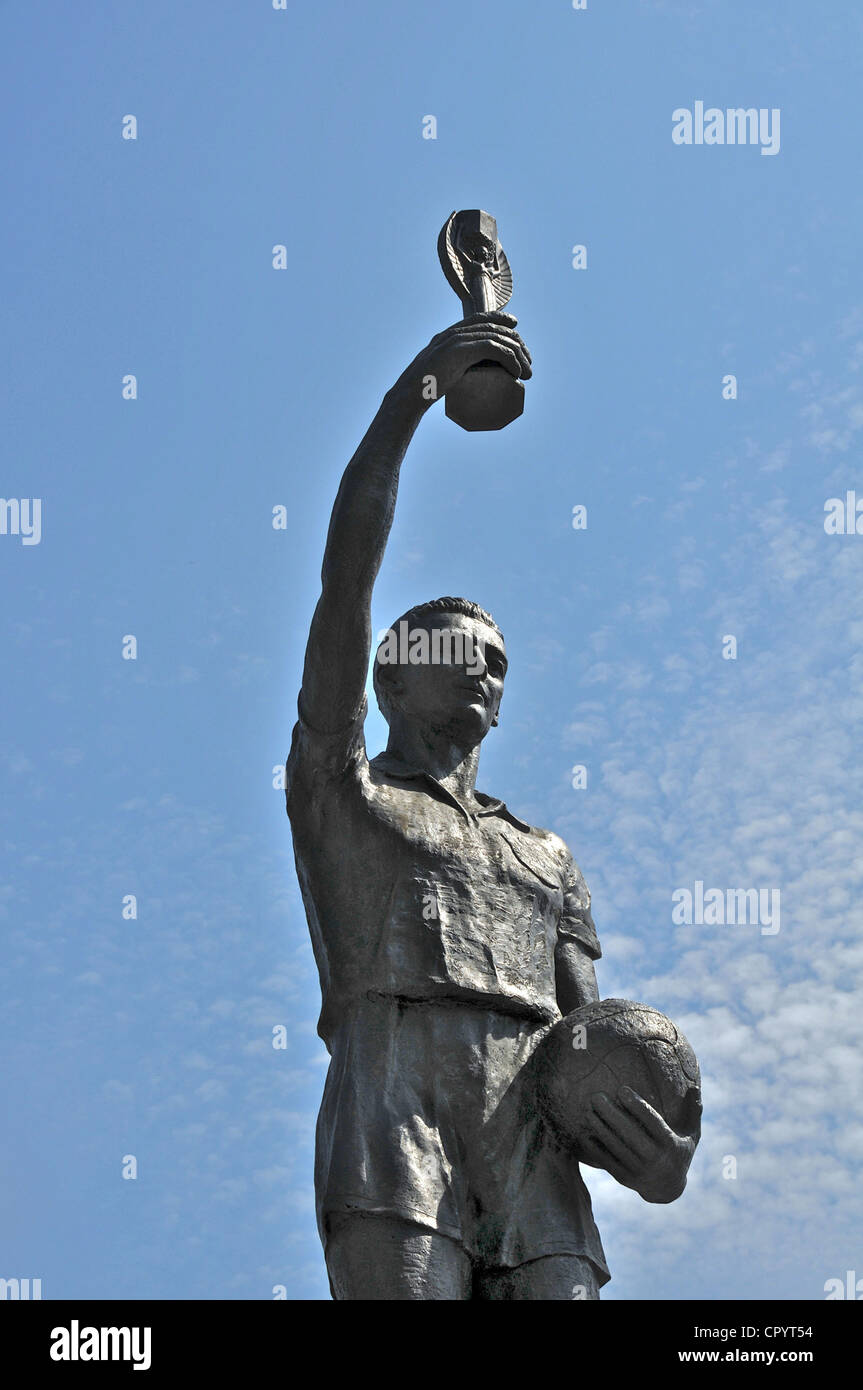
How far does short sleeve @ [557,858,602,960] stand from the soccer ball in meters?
0.95

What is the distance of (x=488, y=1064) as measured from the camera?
9516mm

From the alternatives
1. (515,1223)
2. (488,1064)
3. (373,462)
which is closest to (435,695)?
(373,462)

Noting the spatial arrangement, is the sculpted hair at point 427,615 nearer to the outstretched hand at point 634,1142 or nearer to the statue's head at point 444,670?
the statue's head at point 444,670

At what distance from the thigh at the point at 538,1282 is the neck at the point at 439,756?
7.54ft

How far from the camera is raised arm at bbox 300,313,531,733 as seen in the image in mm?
9914

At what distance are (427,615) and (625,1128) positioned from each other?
2.76 meters

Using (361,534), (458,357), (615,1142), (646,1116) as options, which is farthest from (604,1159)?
(458,357)

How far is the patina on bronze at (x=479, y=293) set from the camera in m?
10.3

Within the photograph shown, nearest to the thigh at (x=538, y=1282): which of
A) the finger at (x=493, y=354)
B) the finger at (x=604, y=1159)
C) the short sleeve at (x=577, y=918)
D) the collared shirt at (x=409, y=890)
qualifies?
the finger at (x=604, y=1159)

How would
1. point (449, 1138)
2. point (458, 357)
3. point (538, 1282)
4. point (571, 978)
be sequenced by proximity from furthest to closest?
point (571, 978)
point (458, 357)
point (449, 1138)
point (538, 1282)

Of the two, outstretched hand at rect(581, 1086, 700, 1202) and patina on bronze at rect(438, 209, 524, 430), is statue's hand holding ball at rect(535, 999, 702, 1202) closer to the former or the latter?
outstretched hand at rect(581, 1086, 700, 1202)

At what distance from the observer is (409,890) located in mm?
9820

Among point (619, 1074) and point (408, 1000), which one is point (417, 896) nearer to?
point (408, 1000)

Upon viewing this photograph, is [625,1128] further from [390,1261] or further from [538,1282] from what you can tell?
[390,1261]
